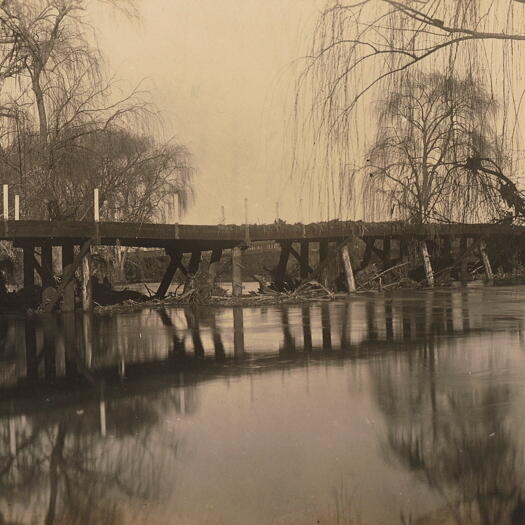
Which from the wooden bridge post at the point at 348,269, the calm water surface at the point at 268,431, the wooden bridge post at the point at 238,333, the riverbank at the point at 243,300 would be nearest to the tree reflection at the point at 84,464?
the calm water surface at the point at 268,431

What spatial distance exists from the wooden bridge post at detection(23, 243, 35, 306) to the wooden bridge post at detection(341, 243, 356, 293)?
10661 millimetres

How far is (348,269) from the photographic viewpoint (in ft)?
93.2

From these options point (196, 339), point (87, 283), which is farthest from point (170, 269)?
point (196, 339)

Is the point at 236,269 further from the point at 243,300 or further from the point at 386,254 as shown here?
the point at 386,254

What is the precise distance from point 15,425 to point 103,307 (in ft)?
52.4

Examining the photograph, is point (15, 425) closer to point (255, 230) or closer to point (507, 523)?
point (507, 523)

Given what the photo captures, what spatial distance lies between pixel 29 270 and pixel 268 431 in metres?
18.5

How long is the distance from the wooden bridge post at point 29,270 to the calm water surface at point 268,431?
9593 millimetres

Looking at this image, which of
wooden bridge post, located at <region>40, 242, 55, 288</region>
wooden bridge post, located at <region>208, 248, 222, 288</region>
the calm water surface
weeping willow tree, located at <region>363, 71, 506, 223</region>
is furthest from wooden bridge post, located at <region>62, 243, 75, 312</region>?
weeping willow tree, located at <region>363, 71, 506, 223</region>

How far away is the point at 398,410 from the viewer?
21.6 ft

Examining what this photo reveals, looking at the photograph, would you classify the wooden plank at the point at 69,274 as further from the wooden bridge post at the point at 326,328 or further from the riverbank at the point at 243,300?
the wooden bridge post at the point at 326,328

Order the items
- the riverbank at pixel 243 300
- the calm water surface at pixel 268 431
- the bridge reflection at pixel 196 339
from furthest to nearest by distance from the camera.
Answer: the riverbank at pixel 243 300
the bridge reflection at pixel 196 339
the calm water surface at pixel 268 431

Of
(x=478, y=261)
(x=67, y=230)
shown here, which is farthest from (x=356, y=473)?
(x=478, y=261)

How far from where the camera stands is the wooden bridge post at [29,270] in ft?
72.7
